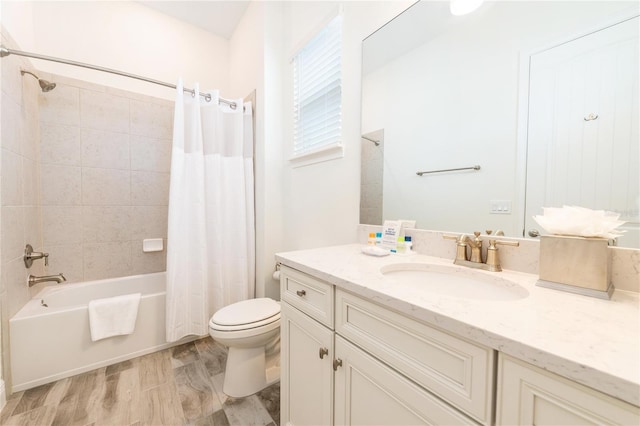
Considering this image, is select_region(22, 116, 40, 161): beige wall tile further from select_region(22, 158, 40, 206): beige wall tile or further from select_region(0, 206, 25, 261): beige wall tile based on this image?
select_region(0, 206, 25, 261): beige wall tile

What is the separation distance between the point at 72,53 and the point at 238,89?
1257mm

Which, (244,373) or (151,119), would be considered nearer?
(244,373)

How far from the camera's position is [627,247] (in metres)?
0.64

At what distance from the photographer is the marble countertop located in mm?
344

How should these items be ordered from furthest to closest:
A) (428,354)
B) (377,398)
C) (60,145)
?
(60,145), (377,398), (428,354)

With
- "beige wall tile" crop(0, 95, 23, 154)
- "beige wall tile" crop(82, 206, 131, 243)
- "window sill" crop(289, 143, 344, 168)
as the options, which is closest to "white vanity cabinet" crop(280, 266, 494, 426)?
"window sill" crop(289, 143, 344, 168)

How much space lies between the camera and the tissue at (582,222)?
1.94 feet

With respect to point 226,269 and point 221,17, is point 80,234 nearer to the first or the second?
point 226,269

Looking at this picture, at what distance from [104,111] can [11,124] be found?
69 centimetres

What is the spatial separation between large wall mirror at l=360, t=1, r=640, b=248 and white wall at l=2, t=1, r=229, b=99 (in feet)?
6.51

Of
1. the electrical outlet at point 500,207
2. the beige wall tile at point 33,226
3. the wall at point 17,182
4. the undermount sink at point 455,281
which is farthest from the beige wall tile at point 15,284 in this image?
the electrical outlet at point 500,207

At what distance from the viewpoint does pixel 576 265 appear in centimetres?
62

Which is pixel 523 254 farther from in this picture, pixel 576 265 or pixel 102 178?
pixel 102 178

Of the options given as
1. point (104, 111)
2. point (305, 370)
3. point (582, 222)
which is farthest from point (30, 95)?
point (582, 222)
